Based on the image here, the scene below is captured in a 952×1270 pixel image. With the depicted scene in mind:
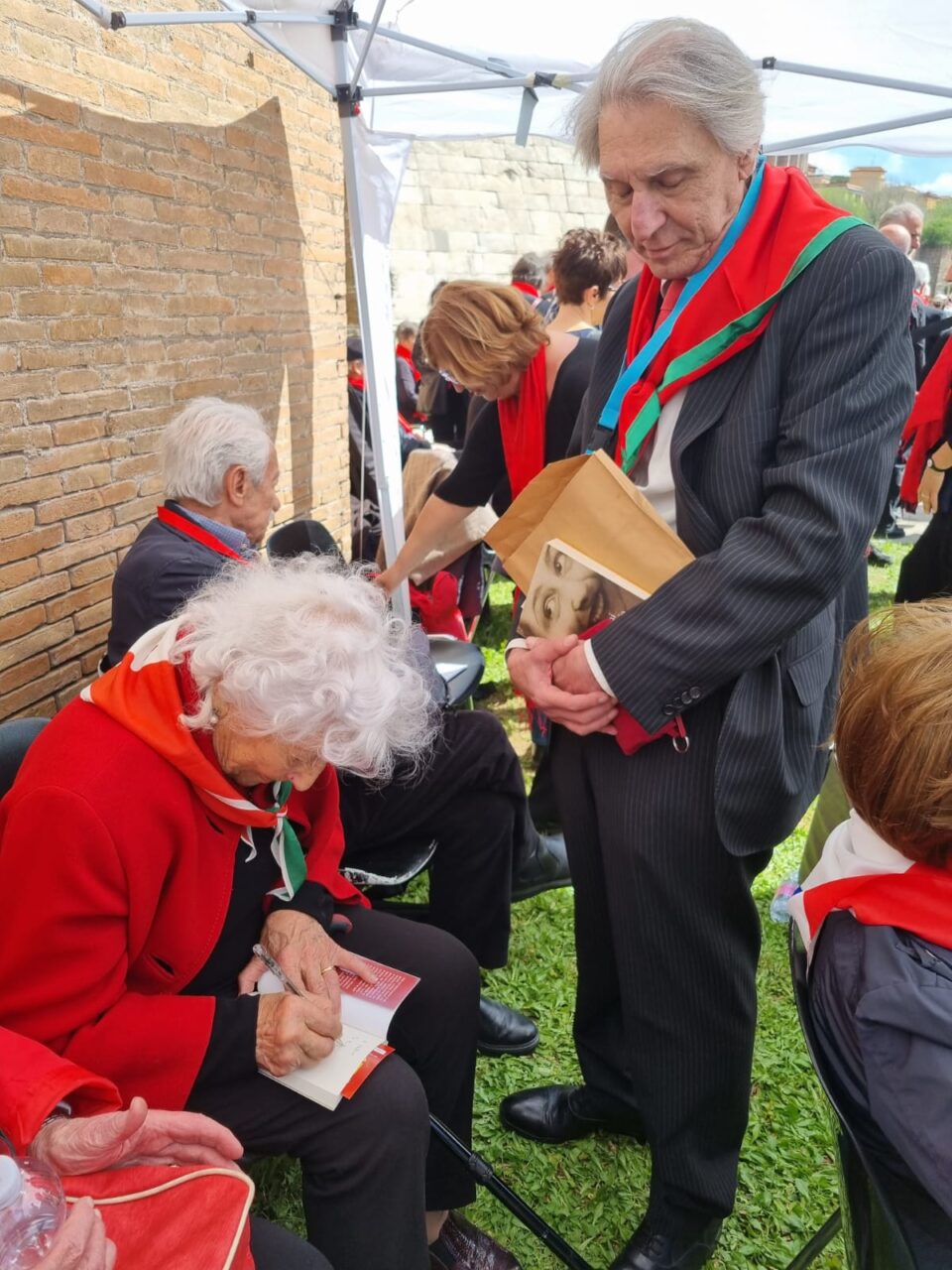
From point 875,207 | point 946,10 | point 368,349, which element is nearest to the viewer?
point 946,10

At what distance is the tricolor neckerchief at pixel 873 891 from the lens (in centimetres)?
119

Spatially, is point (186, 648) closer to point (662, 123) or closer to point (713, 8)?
point (662, 123)

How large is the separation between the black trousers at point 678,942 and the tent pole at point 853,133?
5.07 m

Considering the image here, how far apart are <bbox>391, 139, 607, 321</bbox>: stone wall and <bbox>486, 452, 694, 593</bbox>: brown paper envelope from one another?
13160mm

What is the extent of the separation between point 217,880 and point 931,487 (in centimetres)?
380

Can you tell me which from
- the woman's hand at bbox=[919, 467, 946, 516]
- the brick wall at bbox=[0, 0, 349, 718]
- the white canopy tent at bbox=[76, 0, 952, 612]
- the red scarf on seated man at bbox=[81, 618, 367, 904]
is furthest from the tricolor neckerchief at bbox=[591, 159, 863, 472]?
the woman's hand at bbox=[919, 467, 946, 516]

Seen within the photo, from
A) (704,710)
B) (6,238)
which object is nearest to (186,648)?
(704,710)

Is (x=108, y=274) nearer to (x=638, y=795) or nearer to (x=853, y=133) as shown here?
(x=638, y=795)

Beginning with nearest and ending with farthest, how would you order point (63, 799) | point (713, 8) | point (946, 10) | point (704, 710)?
point (63, 799) → point (704, 710) → point (946, 10) → point (713, 8)

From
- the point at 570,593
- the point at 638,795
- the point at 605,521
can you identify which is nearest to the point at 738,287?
the point at 605,521

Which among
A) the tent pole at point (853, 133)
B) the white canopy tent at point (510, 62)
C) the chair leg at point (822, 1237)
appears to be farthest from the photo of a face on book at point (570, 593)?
the tent pole at point (853, 133)

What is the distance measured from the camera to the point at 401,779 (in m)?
2.50

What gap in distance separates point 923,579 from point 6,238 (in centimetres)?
407

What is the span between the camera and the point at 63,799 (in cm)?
143
